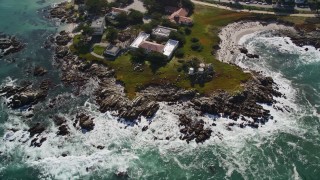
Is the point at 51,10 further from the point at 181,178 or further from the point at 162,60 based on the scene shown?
the point at 181,178

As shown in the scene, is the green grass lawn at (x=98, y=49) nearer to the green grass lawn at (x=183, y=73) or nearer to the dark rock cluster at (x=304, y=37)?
the green grass lawn at (x=183, y=73)

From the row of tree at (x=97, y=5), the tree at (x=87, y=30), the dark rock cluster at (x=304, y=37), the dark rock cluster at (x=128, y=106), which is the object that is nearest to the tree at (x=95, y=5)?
the row of tree at (x=97, y=5)

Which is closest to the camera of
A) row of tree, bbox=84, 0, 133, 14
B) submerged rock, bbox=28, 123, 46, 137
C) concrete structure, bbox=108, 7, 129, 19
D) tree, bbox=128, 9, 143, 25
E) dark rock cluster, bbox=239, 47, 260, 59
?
submerged rock, bbox=28, 123, 46, 137

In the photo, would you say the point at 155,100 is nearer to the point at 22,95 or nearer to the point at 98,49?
the point at 98,49

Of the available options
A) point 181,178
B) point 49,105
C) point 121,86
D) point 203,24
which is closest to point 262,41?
point 203,24

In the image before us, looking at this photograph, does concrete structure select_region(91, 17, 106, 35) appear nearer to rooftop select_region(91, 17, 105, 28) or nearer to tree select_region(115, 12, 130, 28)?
rooftop select_region(91, 17, 105, 28)

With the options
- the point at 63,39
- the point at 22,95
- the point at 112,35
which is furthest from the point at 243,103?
the point at 63,39

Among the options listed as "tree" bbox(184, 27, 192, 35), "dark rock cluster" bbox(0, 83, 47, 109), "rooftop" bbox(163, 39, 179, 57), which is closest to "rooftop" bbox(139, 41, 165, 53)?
"rooftop" bbox(163, 39, 179, 57)
